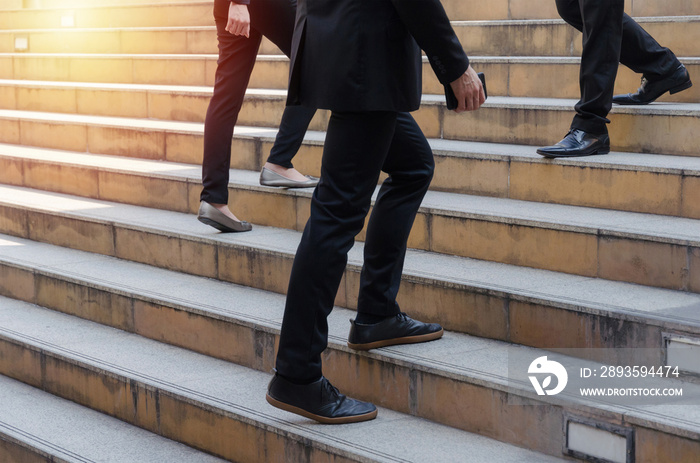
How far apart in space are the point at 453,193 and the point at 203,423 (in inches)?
66.8

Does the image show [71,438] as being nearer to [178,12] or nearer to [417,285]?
[417,285]

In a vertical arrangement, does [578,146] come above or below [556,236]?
above

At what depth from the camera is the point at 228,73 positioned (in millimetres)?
4098

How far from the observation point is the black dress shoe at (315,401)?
8.82ft

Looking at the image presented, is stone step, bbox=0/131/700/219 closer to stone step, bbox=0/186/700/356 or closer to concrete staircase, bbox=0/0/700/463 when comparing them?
concrete staircase, bbox=0/0/700/463

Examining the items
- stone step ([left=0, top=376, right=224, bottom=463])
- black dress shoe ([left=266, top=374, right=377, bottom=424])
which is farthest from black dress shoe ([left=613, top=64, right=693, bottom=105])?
stone step ([left=0, top=376, right=224, bottom=463])

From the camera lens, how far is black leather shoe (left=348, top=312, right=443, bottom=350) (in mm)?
2998

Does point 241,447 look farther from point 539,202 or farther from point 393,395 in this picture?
point 539,202

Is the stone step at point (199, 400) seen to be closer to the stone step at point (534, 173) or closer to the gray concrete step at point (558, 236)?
the gray concrete step at point (558, 236)

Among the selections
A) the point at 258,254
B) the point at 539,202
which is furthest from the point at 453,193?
the point at 258,254

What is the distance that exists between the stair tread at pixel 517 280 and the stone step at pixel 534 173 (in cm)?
49

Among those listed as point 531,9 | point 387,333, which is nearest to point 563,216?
point 387,333

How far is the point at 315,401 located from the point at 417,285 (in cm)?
78

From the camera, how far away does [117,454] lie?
10.1 feet
